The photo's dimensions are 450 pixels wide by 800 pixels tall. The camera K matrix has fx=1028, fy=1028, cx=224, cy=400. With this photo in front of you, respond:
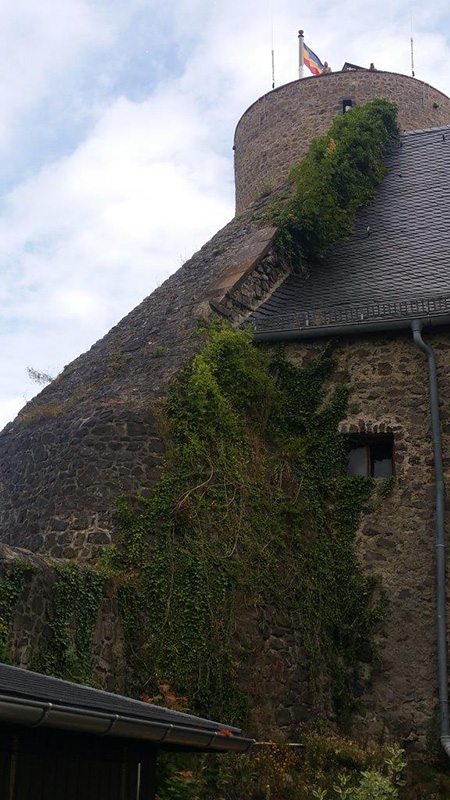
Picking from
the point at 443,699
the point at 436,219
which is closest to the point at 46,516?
the point at 443,699

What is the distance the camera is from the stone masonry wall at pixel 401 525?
1002 centimetres

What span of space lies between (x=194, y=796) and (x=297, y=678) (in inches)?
82.7

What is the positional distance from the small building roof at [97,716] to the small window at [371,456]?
17.3ft

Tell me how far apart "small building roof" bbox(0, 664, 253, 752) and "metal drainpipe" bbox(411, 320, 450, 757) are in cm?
403

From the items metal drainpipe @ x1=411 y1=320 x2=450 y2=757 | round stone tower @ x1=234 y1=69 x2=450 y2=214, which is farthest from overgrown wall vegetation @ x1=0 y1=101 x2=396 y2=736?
round stone tower @ x1=234 y1=69 x2=450 y2=214

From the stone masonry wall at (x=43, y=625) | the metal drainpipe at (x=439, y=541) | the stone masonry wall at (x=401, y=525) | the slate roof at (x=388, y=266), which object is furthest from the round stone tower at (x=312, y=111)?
the stone masonry wall at (x=43, y=625)

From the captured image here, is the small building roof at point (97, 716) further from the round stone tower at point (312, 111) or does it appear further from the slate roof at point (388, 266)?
the round stone tower at point (312, 111)

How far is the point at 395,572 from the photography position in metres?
10.5

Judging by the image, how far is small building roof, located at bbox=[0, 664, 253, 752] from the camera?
450 centimetres

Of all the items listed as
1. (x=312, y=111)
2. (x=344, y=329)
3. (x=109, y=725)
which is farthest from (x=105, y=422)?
(x=312, y=111)

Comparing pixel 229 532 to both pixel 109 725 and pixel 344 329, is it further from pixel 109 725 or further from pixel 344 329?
pixel 109 725

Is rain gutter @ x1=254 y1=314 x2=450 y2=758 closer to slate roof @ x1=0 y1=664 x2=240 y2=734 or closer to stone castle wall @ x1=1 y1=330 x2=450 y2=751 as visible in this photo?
stone castle wall @ x1=1 y1=330 x2=450 y2=751

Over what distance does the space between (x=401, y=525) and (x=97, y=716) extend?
633cm

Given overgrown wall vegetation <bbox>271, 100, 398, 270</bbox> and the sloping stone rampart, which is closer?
the sloping stone rampart
